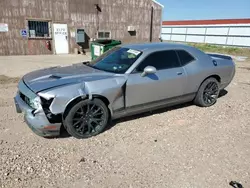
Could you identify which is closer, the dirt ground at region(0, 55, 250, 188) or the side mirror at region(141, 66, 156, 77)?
the dirt ground at region(0, 55, 250, 188)

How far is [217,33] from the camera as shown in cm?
2350

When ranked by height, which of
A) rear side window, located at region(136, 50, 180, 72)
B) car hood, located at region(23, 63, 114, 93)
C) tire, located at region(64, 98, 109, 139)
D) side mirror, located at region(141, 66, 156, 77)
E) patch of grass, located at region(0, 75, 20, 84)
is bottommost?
patch of grass, located at region(0, 75, 20, 84)

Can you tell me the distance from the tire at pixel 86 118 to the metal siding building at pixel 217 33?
855 inches

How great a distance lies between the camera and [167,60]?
4.22 meters

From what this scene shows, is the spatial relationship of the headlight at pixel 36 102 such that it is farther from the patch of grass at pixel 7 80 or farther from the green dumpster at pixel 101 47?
the green dumpster at pixel 101 47

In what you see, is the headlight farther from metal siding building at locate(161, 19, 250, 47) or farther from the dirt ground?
metal siding building at locate(161, 19, 250, 47)

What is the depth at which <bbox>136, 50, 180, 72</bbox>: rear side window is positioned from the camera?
3895mm

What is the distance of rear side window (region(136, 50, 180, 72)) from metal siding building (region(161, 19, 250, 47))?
65.8 feet

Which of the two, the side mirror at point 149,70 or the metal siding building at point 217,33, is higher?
the metal siding building at point 217,33

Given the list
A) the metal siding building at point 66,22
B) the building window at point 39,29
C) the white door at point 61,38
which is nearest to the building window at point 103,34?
the metal siding building at point 66,22

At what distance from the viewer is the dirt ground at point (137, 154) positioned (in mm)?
2537

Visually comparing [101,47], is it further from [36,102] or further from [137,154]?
Answer: [137,154]

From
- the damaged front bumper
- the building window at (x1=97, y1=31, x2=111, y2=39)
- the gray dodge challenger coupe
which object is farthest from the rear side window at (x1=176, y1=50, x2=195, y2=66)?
the building window at (x1=97, y1=31, x2=111, y2=39)

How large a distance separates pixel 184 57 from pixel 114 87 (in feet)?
6.13
